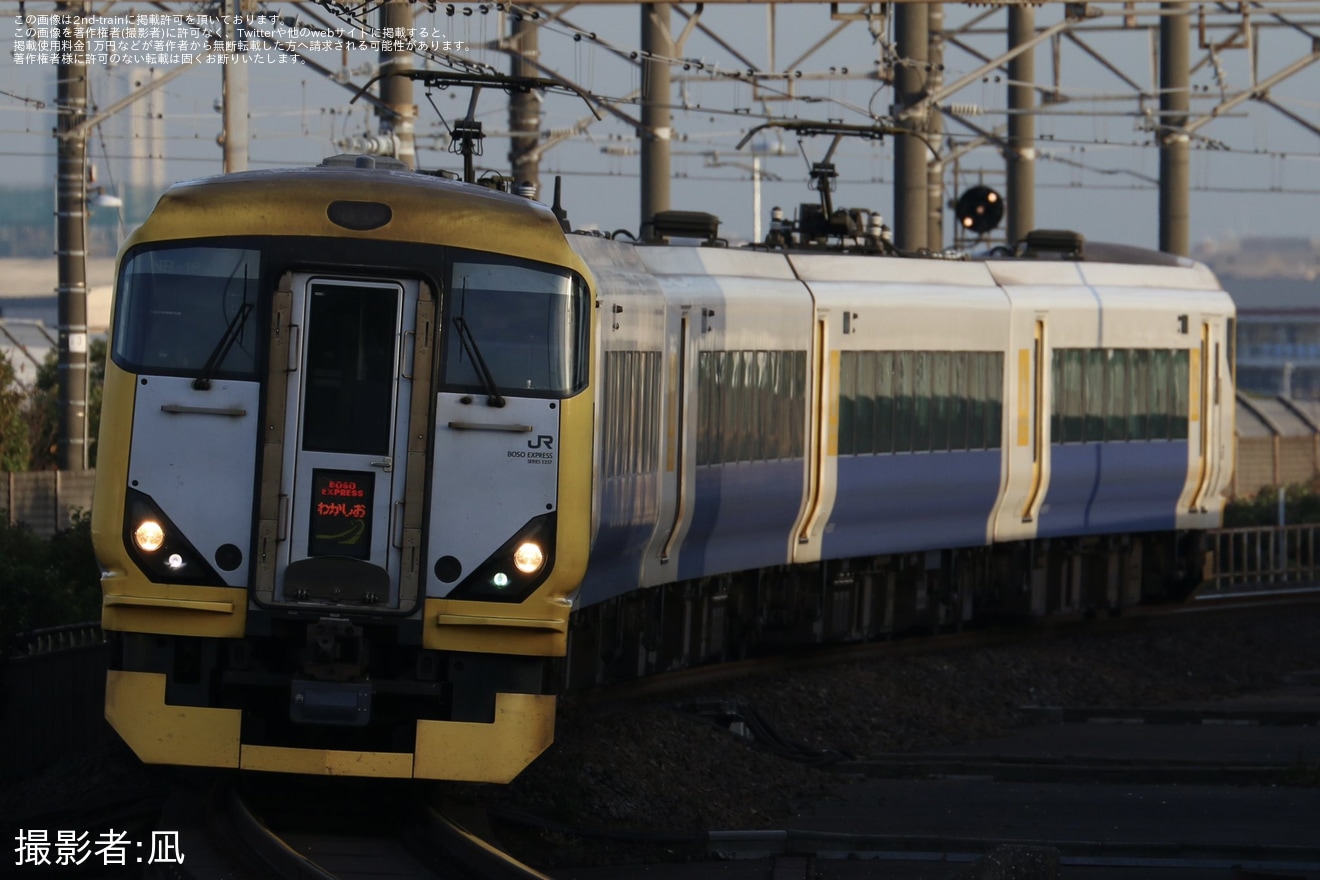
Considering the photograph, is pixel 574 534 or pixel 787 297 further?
pixel 787 297

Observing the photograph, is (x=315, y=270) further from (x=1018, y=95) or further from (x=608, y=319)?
(x=1018, y=95)

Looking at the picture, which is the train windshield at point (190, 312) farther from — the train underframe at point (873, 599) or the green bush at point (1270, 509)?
the green bush at point (1270, 509)

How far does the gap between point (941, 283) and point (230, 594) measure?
11.3m

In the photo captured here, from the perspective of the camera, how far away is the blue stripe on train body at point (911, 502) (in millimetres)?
19797

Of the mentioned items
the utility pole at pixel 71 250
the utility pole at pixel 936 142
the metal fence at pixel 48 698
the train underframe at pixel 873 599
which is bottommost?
the metal fence at pixel 48 698

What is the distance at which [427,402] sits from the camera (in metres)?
10.9

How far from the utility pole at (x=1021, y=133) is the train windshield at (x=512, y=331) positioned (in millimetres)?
21241

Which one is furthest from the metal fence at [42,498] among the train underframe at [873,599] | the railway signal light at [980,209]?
the railway signal light at [980,209]

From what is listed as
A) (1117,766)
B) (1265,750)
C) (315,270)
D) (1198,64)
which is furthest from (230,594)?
Result: (1198,64)

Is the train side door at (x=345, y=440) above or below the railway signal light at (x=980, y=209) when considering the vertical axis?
below

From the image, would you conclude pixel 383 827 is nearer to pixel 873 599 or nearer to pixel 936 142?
pixel 873 599

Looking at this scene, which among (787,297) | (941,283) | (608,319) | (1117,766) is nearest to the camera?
(608,319)

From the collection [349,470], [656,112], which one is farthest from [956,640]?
[349,470]

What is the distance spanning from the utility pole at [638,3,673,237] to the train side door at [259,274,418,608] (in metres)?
13.7
